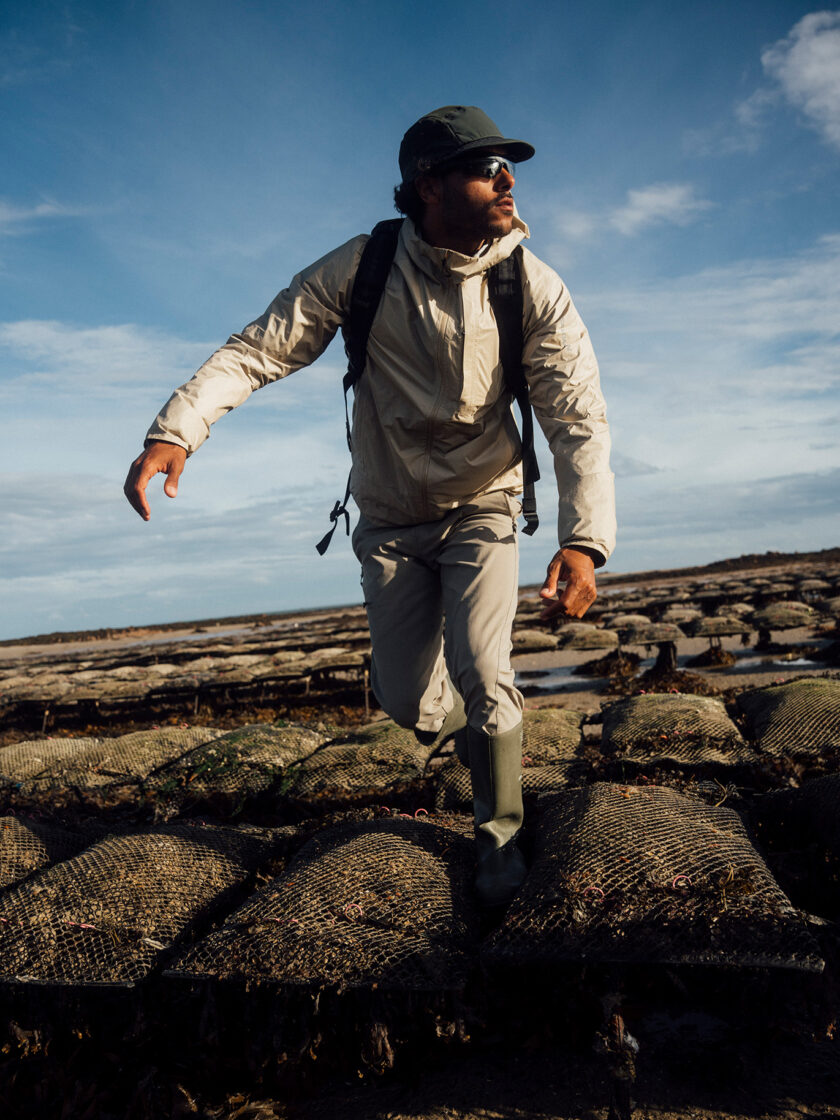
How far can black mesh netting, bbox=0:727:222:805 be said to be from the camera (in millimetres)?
4621

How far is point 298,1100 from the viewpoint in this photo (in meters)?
1.98

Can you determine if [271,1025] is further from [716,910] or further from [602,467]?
[602,467]

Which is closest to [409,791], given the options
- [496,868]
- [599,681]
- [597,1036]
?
[496,868]

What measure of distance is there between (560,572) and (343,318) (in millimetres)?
1213

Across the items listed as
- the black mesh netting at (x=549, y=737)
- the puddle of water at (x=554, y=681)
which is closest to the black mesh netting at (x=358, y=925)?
the black mesh netting at (x=549, y=737)

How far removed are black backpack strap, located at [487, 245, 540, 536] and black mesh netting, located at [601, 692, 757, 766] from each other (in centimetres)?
198

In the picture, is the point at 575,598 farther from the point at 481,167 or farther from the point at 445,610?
the point at 481,167

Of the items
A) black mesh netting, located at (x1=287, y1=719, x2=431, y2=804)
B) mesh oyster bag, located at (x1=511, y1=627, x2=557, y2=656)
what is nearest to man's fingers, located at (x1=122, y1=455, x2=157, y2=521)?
black mesh netting, located at (x1=287, y1=719, x2=431, y2=804)

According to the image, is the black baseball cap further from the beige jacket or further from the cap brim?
the beige jacket

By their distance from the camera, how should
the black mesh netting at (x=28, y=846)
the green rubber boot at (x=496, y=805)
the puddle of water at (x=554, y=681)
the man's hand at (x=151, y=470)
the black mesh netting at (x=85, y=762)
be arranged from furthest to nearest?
the puddle of water at (x=554, y=681) → the black mesh netting at (x=85, y=762) → the black mesh netting at (x=28, y=846) → the green rubber boot at (x=496, y=805) → the man's hand at (x=151, y=470)

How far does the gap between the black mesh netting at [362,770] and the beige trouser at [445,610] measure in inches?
48.1

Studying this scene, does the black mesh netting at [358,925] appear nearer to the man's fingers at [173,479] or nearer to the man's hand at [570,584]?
the man's hand at [570,584]

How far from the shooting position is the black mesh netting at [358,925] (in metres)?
1.99

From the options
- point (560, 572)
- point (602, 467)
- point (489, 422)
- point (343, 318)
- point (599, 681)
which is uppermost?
point (343, 318)
